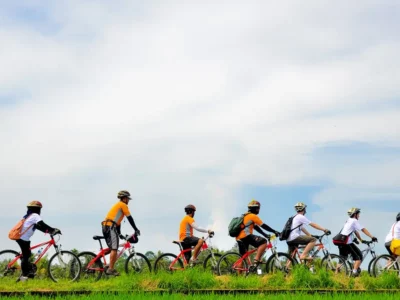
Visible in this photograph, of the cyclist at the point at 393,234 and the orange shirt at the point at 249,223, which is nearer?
the orange shirt at the point at 249,223

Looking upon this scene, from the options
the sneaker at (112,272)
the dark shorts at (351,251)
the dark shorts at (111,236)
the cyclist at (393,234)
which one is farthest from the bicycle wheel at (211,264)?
the cyclist at (393,234)

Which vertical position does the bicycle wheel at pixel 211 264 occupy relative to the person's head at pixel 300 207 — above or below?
below

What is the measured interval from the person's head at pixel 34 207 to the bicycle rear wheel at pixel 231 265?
16.7 ft

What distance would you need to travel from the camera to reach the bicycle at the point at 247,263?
19672mm

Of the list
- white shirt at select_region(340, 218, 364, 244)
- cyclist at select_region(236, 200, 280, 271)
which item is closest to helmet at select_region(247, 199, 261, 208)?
cyclist at select_region(236, 200, 280, 271)

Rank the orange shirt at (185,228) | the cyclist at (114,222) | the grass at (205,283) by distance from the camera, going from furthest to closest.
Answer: the orange shirt at (185,228) → the cyclist at (114,222) → the grass at (205,283)

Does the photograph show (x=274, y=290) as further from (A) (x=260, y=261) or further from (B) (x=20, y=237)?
(B) (x=20, y=237)

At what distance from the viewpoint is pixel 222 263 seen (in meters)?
19.9

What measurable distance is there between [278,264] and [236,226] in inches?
62.7

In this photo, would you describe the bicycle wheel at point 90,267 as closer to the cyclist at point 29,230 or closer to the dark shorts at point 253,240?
the cyclist at point 29,230

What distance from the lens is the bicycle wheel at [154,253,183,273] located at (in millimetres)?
19656

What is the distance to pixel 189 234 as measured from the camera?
19.9 m

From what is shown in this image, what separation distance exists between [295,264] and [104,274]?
529 cm

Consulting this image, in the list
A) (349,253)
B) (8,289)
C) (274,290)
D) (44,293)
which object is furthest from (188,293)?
(349,253)
